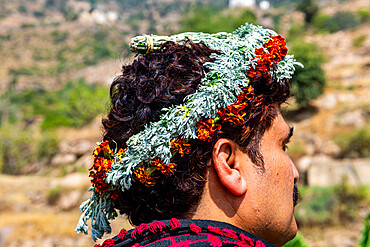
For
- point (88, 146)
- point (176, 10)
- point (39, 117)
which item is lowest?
point (88, 146)

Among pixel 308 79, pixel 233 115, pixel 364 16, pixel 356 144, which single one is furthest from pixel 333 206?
pixel 364 16

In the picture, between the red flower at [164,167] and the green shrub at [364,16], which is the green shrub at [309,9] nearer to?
the green shrub at [364,16]

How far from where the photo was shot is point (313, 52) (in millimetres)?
19891

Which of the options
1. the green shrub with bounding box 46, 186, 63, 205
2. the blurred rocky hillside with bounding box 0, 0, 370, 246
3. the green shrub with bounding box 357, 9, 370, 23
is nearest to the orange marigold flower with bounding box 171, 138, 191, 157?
the blurred rocky hillside with bounding box 0, 0, 370, 246

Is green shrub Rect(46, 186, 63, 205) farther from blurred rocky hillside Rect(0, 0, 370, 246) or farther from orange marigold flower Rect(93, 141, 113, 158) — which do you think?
orange marigold flower Rect(93, 141, 113, 158)

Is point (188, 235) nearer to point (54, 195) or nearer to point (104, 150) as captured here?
point (104, 150)

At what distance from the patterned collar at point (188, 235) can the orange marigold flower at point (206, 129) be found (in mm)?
312

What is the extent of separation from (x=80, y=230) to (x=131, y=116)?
23.3 inches

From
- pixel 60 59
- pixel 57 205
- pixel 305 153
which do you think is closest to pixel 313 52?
pixel 305 153

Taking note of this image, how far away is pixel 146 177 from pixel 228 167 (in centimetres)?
32

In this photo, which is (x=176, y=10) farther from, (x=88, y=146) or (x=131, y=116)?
(x=131, y=116)

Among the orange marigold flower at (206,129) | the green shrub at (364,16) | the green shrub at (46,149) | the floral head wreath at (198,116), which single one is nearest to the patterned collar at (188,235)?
the floral head wreath at (198,116)

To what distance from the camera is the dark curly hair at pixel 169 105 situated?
4.24 ft

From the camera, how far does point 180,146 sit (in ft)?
4.20
